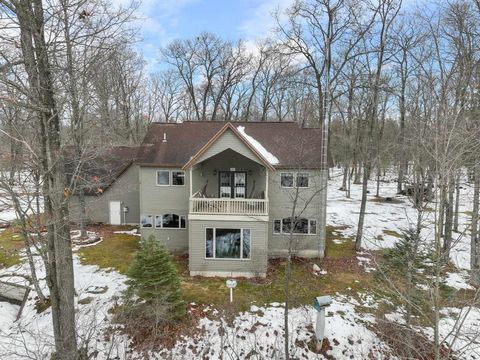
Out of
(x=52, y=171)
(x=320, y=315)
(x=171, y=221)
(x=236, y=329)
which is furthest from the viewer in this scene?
(x=171, y=221)

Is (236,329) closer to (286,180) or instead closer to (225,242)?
(225,242)

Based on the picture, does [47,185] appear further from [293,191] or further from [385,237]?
[385,237]

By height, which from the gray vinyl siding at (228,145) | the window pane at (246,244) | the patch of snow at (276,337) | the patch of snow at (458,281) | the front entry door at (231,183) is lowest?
Answer: the patch of snow at (276,337)

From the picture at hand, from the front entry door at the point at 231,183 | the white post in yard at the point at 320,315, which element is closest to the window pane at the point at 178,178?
the front entry door at the point at 231,183

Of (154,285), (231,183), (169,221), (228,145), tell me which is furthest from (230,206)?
(154,285)

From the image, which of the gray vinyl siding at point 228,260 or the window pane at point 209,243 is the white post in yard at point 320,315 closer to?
the gray vinyl siding at point 228,260

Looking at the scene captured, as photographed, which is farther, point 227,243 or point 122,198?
point 122,198

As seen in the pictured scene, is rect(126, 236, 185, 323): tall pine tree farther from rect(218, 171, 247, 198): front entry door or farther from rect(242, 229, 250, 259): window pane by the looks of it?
rect(218, 171, 247, 198): front entry door

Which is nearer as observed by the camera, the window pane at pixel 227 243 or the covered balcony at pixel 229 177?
the window pane at pixel 227 243
